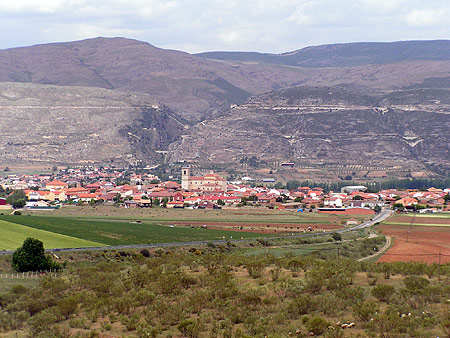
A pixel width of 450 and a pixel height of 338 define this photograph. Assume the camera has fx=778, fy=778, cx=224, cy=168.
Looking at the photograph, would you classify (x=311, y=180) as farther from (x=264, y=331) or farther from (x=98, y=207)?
(x=264, y=331)

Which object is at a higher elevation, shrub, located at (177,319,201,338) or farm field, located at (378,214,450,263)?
shrub, located at (177,319,201,338)

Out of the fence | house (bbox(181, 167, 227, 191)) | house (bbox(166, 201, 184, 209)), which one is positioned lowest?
house (bbox(181, 167, 227, 191))

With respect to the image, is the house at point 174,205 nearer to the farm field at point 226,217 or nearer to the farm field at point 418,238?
the farm field at point 226,217

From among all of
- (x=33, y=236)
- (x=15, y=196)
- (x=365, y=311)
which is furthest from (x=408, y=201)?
(x=365, y=311)

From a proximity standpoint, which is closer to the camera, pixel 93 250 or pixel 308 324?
pixel 308 324

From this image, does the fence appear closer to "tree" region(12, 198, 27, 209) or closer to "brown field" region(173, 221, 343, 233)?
"brown field" region(173, 221, 343, 233)

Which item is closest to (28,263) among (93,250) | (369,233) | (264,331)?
(93,250)

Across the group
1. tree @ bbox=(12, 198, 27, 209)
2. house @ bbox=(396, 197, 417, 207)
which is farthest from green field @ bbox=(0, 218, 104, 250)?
house @ bbox=(396, 197, 417, 207)
